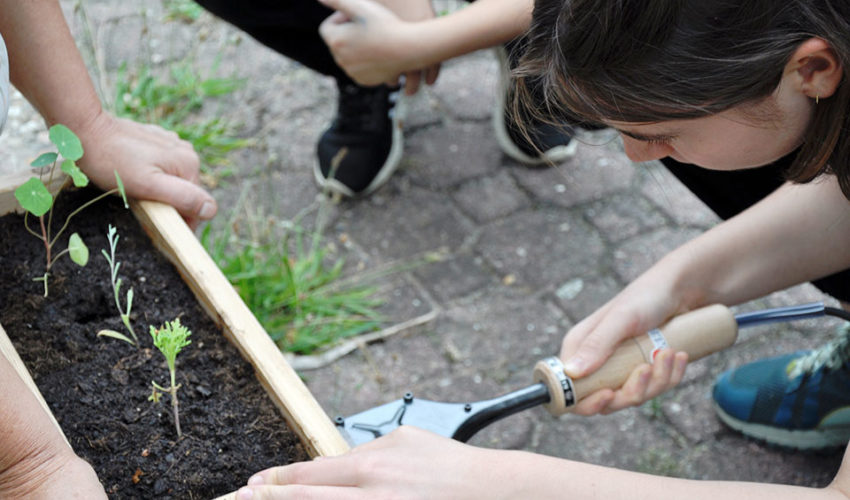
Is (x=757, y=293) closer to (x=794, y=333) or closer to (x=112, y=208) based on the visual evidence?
(x=794, y=333)

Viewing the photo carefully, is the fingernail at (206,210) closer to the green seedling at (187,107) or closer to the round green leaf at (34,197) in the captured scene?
the round green leaf at (34,197)

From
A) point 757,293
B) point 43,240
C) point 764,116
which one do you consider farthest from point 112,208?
point 757,293

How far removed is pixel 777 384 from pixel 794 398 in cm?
5

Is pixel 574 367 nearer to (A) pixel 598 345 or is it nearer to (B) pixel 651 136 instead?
(A) pixel 598 345

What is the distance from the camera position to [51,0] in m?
1.44

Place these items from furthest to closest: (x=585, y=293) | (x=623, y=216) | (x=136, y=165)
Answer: (x=623, y=216)
(x=585, y=293)
(x=136, y=165)

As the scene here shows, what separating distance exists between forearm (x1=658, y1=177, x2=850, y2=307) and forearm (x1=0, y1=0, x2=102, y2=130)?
113cm

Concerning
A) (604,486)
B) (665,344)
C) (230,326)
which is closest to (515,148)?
(665,344)

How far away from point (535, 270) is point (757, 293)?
0.80 meters

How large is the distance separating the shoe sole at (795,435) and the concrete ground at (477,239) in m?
0.03

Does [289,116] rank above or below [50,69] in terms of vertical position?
below

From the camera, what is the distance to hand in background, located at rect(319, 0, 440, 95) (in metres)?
1.96

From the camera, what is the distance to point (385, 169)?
258 cm

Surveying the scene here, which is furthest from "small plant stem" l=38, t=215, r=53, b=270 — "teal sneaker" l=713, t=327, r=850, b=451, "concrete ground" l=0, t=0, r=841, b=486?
"teal sneaker" l=713, t=327, r=850, b=451
